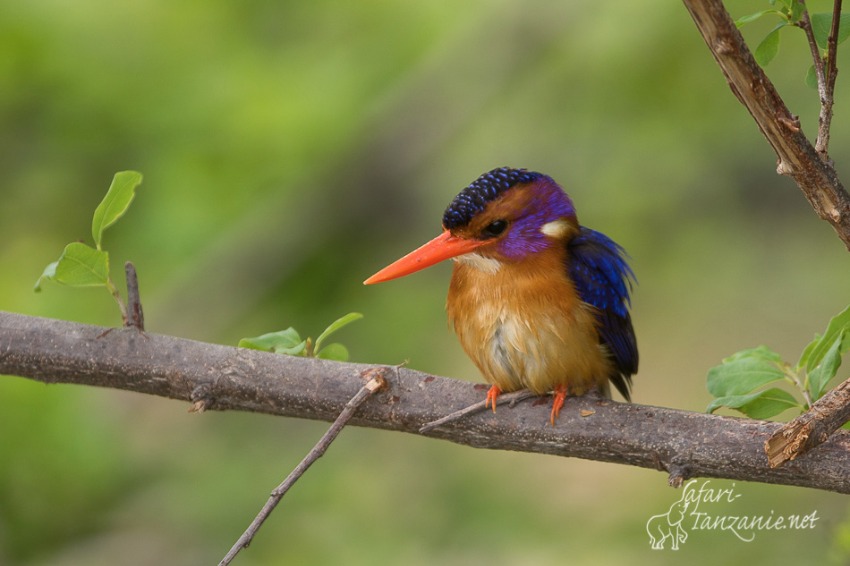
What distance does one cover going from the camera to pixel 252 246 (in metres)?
3.75

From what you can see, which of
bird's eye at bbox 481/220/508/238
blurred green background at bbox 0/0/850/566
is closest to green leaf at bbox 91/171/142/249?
bird's eye at bbox 481/220/508/238

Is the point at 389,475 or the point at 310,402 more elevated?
the point at 310,402

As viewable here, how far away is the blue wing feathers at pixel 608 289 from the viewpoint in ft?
7.25

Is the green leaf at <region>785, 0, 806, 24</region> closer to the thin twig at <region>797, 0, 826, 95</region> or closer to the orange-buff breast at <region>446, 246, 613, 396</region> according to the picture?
the thin twig at <region>797, 0, 826, 95</region>

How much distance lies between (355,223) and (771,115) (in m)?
2.98

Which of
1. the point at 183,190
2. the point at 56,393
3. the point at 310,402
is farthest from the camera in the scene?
the point at 183,190

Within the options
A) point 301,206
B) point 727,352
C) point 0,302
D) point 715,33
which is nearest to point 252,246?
point 301,206

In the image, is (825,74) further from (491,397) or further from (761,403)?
(491,397)

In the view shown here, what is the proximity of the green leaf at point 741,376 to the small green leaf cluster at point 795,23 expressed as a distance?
506 mm

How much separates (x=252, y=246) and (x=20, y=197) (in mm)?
961

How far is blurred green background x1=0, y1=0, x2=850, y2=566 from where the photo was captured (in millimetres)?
3299

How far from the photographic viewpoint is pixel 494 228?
7.12 ft

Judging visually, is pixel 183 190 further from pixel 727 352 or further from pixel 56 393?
pixel 727 352

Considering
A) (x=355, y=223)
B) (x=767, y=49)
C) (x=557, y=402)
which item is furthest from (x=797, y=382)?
(x=355, y=223)
